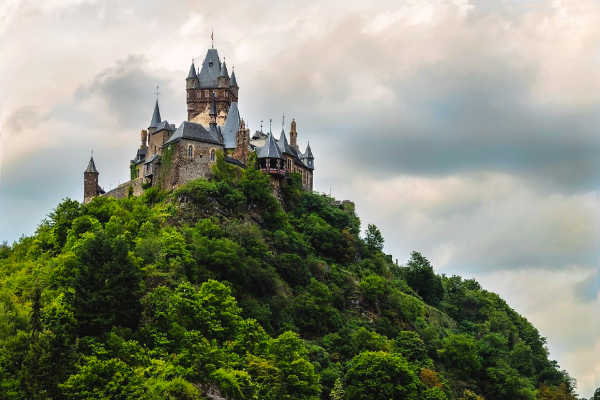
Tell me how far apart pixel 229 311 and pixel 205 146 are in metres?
29.0

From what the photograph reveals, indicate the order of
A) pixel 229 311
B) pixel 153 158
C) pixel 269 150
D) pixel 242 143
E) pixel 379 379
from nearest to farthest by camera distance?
pixel 229 311, pixel 379 379, pixel 153 158, pixel 242 143, pixel 269 150

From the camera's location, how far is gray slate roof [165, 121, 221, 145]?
4318 inches

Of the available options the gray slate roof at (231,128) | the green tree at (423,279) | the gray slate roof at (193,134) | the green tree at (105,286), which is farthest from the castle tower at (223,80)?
the green tree at (105,286)

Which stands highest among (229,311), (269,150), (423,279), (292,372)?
(269,150)

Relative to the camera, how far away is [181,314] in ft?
280

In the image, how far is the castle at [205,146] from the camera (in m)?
110

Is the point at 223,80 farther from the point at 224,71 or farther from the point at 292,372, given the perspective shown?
the point at 292,372

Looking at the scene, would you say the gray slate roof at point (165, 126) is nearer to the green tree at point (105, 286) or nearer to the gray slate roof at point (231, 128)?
the gray slate roof at point (231, 128)

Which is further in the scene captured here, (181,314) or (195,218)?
(195,218)

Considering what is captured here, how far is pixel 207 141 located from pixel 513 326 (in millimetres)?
73858

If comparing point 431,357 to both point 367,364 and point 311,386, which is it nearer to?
point 367,364

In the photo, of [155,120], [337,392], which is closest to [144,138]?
[155,120]

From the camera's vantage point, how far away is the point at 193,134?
363 feet

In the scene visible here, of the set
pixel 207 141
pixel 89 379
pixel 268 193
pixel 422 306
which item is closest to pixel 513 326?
pixel 422 306
